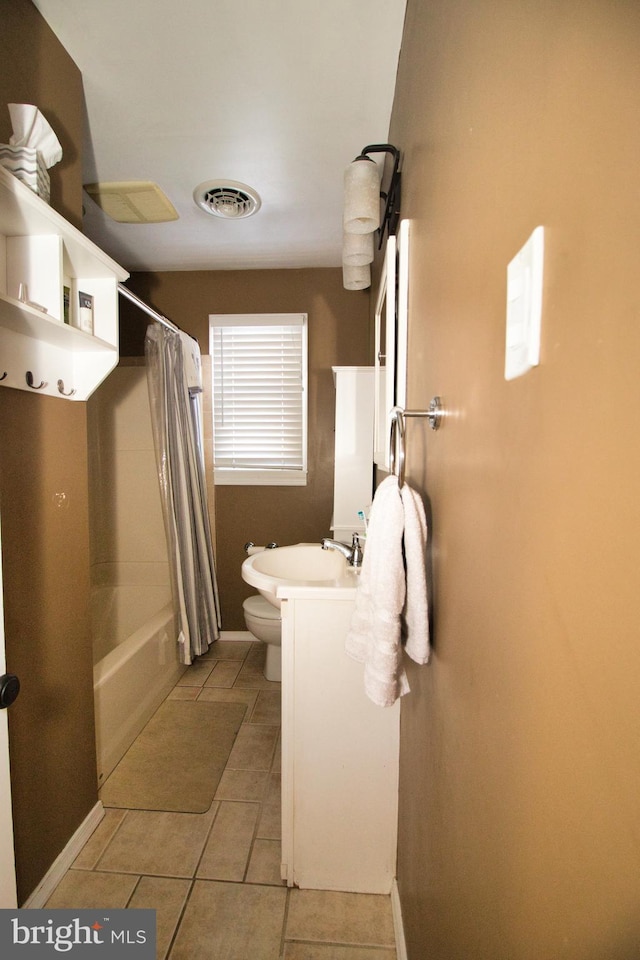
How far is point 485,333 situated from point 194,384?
2.34m

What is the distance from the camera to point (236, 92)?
151cm

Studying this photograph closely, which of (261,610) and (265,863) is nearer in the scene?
(265,863)

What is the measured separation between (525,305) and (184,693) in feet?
8.50

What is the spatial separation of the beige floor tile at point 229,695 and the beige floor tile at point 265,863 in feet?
2.64

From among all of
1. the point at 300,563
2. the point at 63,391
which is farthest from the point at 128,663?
the point at 63,391

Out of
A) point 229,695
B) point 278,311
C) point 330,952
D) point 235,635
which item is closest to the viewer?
point 330,952

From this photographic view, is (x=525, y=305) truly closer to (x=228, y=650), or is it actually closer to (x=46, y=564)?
(x=46, y=564)

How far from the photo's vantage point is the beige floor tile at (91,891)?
4.22 feet

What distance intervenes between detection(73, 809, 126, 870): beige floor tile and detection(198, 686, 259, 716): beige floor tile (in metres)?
0.75

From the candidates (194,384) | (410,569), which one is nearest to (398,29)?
(410,569)

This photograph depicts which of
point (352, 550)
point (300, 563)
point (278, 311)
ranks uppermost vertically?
point (278, 311)

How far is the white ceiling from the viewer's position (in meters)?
1.25

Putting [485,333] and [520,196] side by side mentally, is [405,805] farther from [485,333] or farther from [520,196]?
[520,196]

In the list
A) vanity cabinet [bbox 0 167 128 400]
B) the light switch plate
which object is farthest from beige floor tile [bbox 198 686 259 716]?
the light switch plate
